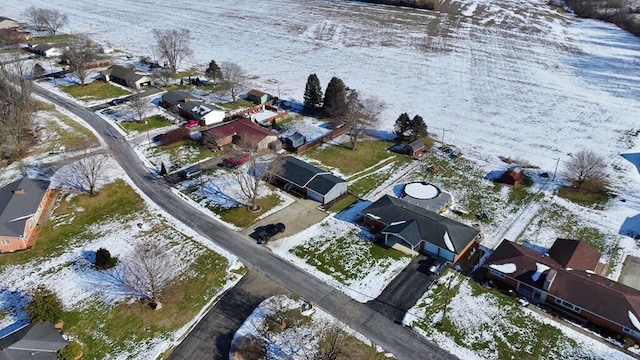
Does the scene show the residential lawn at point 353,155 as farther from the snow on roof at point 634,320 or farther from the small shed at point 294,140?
the snow on roof at point 634,320

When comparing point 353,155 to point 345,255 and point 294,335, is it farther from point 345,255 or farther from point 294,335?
point 294,335

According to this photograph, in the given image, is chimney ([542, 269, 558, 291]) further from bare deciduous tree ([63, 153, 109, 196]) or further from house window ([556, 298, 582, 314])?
bare deciduous tree ([63, 153, 109, 196])

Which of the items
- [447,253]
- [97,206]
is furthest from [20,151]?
[447,253]

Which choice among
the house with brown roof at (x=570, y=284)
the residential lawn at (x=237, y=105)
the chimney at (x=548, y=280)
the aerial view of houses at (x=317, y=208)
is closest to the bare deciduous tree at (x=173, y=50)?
the aerial view of houses at (x=317, y=208)

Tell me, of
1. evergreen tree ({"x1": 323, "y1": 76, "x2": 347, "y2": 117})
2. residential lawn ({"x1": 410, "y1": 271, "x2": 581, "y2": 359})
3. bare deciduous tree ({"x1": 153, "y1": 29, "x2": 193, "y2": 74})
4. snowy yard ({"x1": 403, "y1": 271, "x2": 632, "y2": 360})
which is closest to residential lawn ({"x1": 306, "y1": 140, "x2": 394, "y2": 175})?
evergreen tree ({"x1": 323, "y1": 76, "x2": 347, "y2": 117})

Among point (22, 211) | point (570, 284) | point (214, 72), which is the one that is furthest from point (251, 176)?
point (214, 72)
